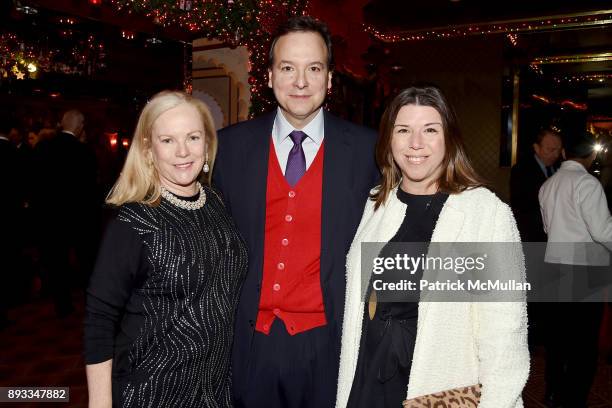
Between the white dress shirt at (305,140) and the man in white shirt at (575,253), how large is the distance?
216 centimetres

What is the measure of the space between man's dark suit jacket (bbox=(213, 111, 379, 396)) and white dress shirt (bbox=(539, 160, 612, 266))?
6.44ft

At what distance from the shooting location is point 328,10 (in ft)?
14.6

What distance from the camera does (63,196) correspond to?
5.32 m

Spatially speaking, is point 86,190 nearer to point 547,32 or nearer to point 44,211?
point 44,211

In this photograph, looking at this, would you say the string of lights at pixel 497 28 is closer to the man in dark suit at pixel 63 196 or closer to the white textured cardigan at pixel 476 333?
the man in dark suit at pixel 63 196

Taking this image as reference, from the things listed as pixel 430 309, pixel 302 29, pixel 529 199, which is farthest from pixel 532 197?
pixel 430 309

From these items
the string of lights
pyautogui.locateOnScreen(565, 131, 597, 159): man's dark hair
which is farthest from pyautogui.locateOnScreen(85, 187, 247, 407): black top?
the string of lights

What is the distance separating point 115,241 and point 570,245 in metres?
3.14

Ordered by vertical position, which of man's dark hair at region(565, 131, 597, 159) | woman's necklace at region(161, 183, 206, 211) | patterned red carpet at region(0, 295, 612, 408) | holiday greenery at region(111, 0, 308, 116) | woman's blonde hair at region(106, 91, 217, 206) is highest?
holiday greenery at region(111, 0, 308, 116)

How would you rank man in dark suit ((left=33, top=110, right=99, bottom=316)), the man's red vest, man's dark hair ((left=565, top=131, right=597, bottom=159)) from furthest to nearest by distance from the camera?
man in dark suit ((left=33, top=110, right=99, bottom=316)) → man's dark hair ((left=565, top=131, right=597, bottom=159)) → the man's red vest

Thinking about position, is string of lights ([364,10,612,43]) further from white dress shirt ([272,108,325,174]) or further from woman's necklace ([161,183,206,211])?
woman's necklace ([161,183,206,211])

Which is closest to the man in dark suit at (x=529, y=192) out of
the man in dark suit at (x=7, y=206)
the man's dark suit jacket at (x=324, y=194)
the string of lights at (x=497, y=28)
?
the man's dark suit jacket at (x=324, y=194)

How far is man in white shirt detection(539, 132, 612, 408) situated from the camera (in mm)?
3281

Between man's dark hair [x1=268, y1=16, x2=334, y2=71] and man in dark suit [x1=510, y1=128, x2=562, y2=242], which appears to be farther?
man in dark suit [x1=510, y1=128, x2=562, y2=242]
